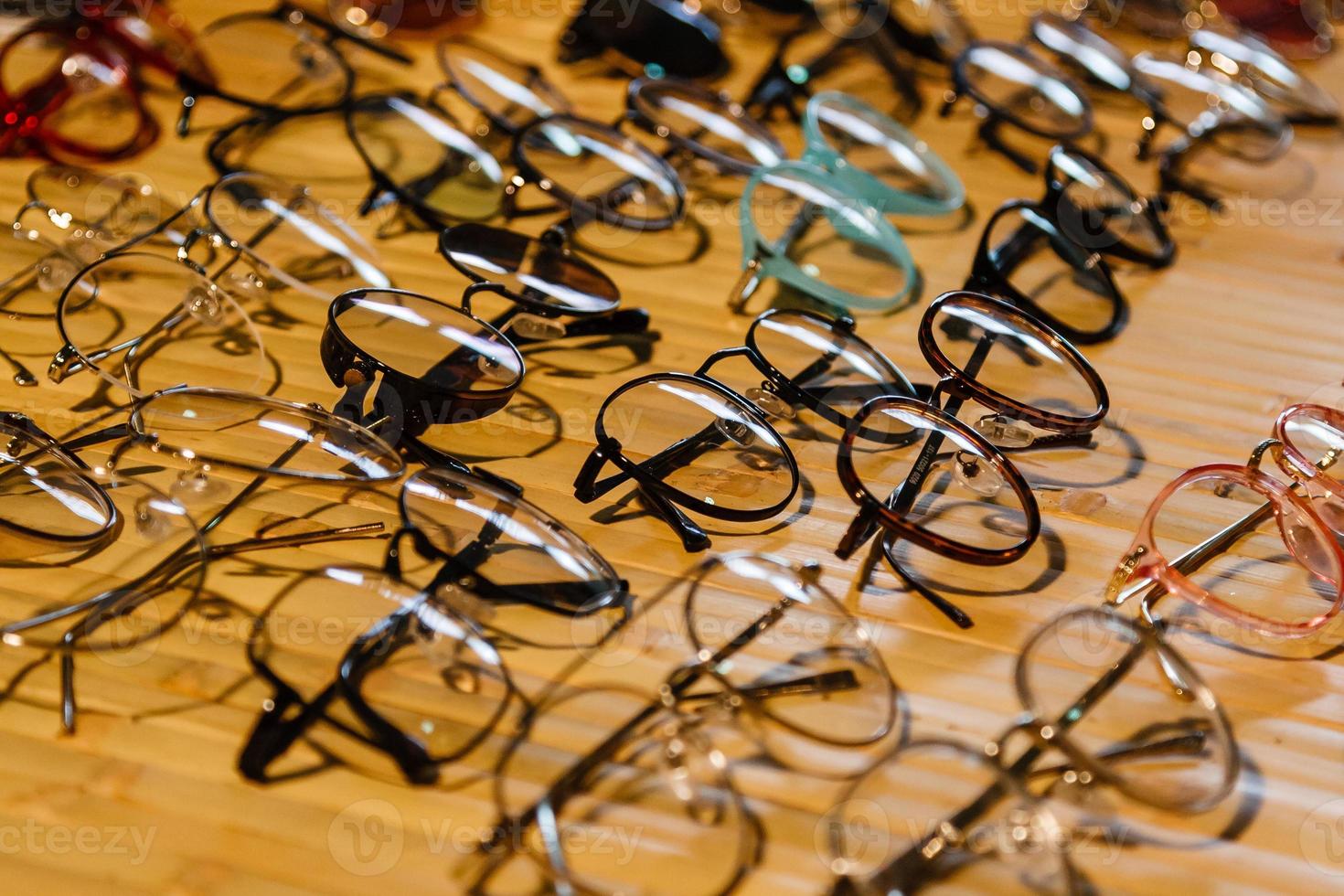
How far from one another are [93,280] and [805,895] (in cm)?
101

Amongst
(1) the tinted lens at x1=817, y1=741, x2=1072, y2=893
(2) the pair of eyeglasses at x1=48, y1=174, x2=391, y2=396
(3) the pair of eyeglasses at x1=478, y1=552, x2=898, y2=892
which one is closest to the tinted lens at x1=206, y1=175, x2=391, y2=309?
(2) the pair of eyeglasses at x1=48, y1=174, x2=391, y2=396

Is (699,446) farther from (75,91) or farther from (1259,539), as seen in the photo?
(75,91)

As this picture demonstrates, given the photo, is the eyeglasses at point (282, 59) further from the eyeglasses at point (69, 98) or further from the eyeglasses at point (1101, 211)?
the eyeglasses at point (1101, 211)

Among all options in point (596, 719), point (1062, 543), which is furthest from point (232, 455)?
Answer: point (1062, 543)

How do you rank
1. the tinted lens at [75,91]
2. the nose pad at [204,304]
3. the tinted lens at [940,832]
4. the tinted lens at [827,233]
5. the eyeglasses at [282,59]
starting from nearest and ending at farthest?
the tinted lens at [940,832] → the nose pad at [204,304] → the tinted lens at [827,233] → the tinted lens at [75,91] → the eyeglasses at [282,59]

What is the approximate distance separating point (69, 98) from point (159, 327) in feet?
1.95

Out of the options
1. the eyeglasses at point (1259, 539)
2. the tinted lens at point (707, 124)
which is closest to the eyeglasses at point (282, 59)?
the tinted lens at point (707, 124)

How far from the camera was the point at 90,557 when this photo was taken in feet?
3.26

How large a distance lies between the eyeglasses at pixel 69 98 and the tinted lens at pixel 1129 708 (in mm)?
1391

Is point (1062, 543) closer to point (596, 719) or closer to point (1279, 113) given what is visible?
point (596, 719)

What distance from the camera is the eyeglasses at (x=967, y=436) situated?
3.46ft

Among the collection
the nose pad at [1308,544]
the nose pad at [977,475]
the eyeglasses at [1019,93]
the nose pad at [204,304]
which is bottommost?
the nose pad at [204,304]

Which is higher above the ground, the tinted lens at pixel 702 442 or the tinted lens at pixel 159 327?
the tinted lens at pixel 702 442

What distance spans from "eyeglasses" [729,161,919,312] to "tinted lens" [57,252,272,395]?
61cm
